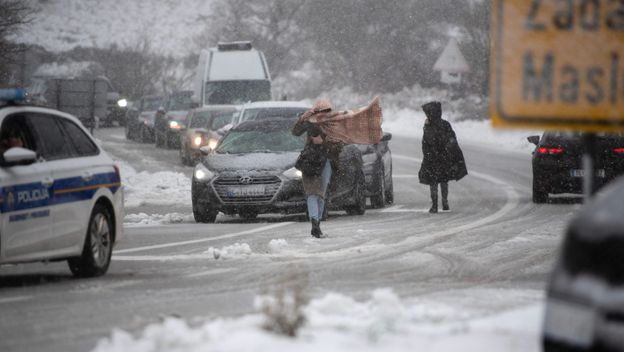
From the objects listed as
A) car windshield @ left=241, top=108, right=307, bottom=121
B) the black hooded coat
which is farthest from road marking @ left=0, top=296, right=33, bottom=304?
car windshield @ left=241, top=108, right=307, bottom=121

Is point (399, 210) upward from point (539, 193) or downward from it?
downward

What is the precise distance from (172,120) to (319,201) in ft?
95.9

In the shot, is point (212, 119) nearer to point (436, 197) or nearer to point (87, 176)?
point (436, 197)

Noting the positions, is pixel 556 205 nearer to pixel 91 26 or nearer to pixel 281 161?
pixel 281 161

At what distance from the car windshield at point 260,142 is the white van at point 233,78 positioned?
17.3m

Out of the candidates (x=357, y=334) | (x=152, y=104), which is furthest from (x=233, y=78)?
(x=357, y=334)

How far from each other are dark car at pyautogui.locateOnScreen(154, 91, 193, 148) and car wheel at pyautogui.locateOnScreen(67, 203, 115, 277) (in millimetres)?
31801

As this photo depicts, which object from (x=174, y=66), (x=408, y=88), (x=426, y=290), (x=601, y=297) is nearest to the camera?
(x=601, y=297)

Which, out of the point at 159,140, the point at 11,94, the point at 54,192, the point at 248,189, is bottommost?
the point at 159,140

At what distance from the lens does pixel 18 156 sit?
11.6 meters

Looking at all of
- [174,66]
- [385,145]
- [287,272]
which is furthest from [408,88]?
[287,272]

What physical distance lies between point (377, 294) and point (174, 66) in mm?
90181

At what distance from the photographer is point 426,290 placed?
1133 cm

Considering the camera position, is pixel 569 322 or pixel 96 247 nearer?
pixel 569 322
